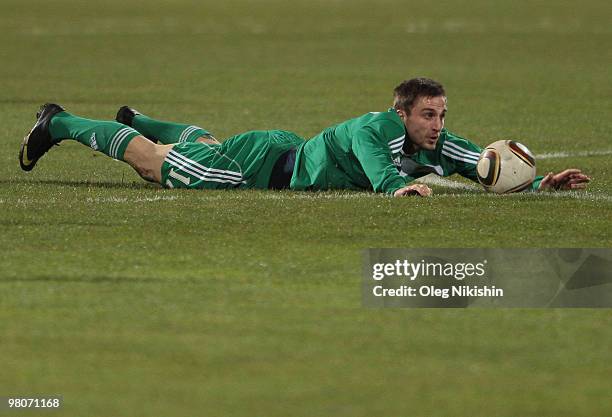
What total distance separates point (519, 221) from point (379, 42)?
22193 mm

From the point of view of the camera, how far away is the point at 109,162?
13.7m

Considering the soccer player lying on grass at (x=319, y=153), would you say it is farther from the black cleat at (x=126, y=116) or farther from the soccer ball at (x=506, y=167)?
the black cleat at (x=126, y=116)

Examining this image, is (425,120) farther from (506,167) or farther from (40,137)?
Answer: (40,137)

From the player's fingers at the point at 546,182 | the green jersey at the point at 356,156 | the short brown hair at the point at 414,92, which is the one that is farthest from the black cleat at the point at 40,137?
the player's fingers at the point at 546,182

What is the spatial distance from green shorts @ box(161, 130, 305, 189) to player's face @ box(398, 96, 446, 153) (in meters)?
1.01

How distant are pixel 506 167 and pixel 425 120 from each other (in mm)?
648

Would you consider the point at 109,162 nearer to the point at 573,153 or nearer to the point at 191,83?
the point at 573,153

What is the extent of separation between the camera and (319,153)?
441 inches

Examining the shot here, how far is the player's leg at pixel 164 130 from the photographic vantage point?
40.1 ft

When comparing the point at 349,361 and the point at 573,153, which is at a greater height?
the point at 573,153

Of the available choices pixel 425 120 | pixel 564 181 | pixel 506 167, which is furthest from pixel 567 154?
pixel 425 120

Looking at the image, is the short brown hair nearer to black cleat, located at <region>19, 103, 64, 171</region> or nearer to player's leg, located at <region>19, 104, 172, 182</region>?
player's leg, located at <region>19, 104, 172, 182</region>

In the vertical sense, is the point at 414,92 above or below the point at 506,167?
above

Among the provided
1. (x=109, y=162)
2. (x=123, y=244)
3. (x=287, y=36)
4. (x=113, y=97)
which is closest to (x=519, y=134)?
(x=109, y=162)
